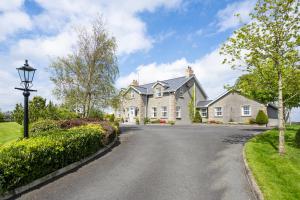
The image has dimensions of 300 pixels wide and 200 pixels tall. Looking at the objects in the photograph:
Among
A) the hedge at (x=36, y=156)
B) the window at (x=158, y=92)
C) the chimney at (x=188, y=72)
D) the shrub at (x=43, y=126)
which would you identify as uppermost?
the chimney at (x=188, y=72)

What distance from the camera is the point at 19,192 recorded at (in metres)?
6.93

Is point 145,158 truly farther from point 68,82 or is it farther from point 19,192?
point 68,82

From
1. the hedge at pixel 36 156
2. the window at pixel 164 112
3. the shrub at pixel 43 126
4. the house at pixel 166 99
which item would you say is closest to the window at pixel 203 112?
the house at pixel 166 99

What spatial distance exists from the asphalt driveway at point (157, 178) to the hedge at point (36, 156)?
0.55 metres

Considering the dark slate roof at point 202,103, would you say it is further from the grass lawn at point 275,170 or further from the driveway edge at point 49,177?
the driveway edge at point 49,177

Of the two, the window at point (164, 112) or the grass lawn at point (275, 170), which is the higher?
the window at point (164, 112)

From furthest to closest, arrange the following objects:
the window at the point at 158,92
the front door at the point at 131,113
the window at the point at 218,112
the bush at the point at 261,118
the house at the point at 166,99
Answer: the front door at the point at 131,113, the window at the point at 158,92, the house at the point at 166,99, the window at the point at 218,112, the bush at the point at 261,118

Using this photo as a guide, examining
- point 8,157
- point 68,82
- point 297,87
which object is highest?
point 68,82

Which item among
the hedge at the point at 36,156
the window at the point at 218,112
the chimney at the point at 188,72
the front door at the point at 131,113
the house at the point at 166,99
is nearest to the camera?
A: the hedge at the point at 36,156

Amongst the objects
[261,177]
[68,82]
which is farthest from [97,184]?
[68,82]

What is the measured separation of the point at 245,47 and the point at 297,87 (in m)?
3.41

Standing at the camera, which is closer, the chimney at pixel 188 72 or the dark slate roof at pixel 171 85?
the dark slate roof at pixel 171 85

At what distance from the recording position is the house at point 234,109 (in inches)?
1289

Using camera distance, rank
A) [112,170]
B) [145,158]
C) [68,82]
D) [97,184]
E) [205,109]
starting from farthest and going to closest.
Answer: [205,109] < [68,82] < [145,158] < [112,170] < [97,184]
